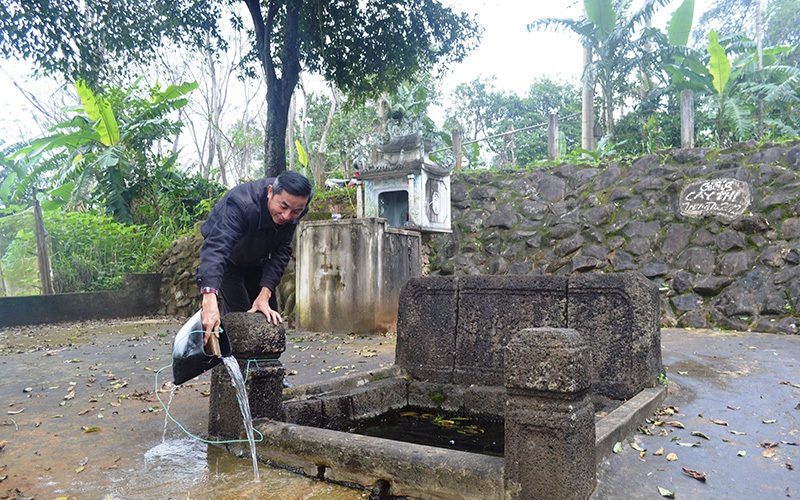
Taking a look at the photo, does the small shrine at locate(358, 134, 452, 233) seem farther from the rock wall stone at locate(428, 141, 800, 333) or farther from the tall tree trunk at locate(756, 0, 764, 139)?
the tall tree trunk at locate(756, 0, 764, 139)

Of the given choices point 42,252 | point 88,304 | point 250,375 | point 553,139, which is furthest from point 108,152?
point 250,375

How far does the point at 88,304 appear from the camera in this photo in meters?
10.4

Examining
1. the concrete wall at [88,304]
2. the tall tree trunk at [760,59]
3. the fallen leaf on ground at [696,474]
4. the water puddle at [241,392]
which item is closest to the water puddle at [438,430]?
the water puddle at [241,392]

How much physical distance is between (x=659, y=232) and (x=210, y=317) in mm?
8329

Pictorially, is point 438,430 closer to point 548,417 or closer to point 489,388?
point 489,388

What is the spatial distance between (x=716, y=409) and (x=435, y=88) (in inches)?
833

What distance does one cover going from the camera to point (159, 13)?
7.57 m

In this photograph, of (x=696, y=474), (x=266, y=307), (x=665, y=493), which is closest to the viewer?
(x=665, y=493)

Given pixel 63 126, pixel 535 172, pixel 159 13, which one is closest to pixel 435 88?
pixel 535 172

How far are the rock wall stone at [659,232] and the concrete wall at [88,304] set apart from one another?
604cm

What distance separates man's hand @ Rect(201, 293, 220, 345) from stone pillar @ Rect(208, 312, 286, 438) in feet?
0.73

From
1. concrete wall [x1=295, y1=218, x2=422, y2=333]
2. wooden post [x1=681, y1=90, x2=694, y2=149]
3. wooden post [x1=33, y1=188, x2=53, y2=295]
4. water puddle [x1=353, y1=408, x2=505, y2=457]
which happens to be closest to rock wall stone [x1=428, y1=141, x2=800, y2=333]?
wooden post [x1=681, y1=90, x2=694, y2=149]

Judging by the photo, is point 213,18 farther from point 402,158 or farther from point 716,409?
point 716,409

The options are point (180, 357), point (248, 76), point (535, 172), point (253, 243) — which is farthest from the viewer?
point (535, 172)
